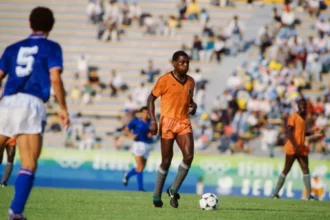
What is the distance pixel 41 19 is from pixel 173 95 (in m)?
5.17

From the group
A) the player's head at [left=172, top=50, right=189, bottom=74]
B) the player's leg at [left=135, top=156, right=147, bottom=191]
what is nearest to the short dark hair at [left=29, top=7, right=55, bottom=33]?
the player's head at [left=172, top=50, right=189, bottom=74]

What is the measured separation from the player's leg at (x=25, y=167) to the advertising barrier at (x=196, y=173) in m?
20.7

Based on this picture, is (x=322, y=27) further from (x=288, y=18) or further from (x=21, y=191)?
(x=21, y=191)

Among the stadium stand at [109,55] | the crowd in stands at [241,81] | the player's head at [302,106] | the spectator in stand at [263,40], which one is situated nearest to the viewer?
the player's head at [302,106]

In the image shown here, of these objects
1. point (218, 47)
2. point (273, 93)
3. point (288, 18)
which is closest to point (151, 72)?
point (218, 47)

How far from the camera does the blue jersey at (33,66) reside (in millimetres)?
11164

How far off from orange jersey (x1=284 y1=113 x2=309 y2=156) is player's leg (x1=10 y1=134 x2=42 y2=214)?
13252 mm

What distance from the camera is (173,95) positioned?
Answer: 1605 centimetres

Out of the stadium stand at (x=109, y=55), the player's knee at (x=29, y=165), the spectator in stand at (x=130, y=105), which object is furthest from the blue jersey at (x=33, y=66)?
the spectator in stand at (x=130, y=105)

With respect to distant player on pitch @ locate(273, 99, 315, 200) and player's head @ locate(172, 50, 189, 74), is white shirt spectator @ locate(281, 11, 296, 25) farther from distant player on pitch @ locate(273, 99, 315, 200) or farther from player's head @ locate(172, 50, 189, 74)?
player's head @ locate(172, 50, 189, 74)

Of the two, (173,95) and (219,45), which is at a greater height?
(173,95)

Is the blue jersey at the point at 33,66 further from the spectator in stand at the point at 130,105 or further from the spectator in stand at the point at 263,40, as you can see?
the spectator in stand at the point at 263,40

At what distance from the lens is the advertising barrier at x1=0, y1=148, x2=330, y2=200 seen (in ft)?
104

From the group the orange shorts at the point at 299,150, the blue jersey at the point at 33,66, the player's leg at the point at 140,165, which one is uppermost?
the blue jersey at the point at 33,66
